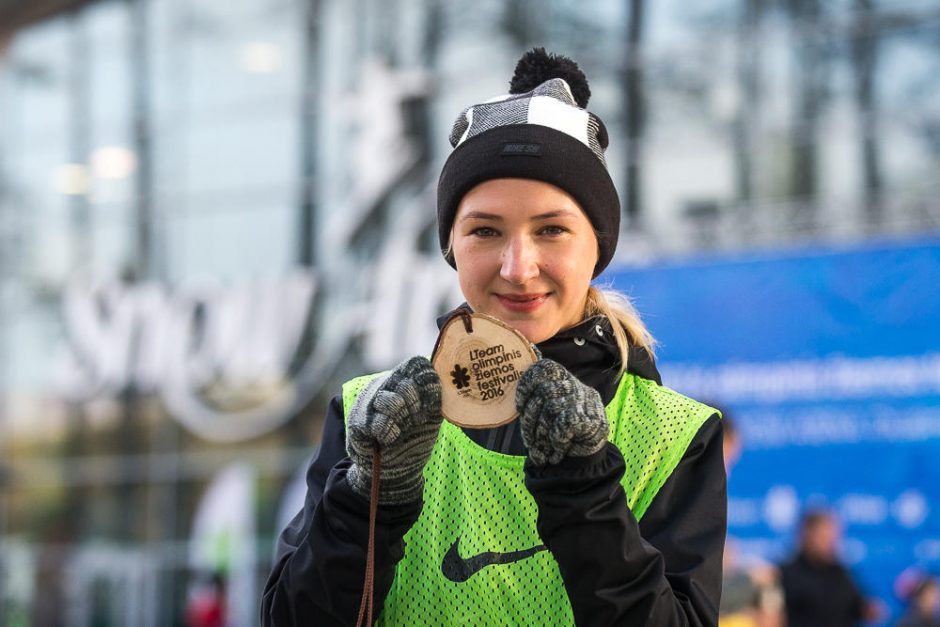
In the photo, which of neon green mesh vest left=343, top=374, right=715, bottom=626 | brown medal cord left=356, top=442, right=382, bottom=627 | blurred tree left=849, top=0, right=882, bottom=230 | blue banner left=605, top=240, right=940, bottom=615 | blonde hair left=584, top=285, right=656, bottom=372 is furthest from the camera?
blurred tree left=849, top=0, right=882, bottom=230

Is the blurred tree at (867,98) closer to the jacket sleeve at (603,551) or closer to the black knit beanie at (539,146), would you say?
the black knit beanie at (539,146)

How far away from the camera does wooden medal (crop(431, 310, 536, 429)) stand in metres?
2.13

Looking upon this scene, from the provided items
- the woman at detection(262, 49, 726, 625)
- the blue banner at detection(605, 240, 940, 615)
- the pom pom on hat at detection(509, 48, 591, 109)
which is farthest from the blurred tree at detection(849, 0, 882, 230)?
the woman at detection(262, 49, 726, 625)

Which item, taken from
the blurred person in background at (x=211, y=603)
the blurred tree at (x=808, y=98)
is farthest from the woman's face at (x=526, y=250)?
the blurred person in background at (x=211, y=603)

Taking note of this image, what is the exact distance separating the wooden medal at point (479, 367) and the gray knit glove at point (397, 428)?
3cm

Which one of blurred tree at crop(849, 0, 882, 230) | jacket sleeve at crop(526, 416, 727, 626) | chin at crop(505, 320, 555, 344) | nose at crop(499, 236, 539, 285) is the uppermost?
blurred tree at crop(849, 0, 882, 230)

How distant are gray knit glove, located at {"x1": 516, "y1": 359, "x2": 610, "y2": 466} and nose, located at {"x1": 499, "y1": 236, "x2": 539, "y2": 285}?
9.2 inches

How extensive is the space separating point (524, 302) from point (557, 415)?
1.15ft

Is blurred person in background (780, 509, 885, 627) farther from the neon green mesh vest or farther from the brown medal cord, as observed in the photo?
the brown medal cord

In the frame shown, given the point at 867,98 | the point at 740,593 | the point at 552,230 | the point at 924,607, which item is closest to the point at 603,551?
the point at 552,230

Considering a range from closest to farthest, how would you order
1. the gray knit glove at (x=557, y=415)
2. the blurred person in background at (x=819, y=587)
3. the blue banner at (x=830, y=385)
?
the gray knit glove at (x=557, y=415), the blurred person in background at (x=819, y=587), the blue banner at (x=830, y=385)

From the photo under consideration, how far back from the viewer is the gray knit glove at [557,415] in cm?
201

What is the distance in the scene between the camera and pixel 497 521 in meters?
2.33

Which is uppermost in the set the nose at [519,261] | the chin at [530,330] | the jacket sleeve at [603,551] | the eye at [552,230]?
the eye at [552,230]
